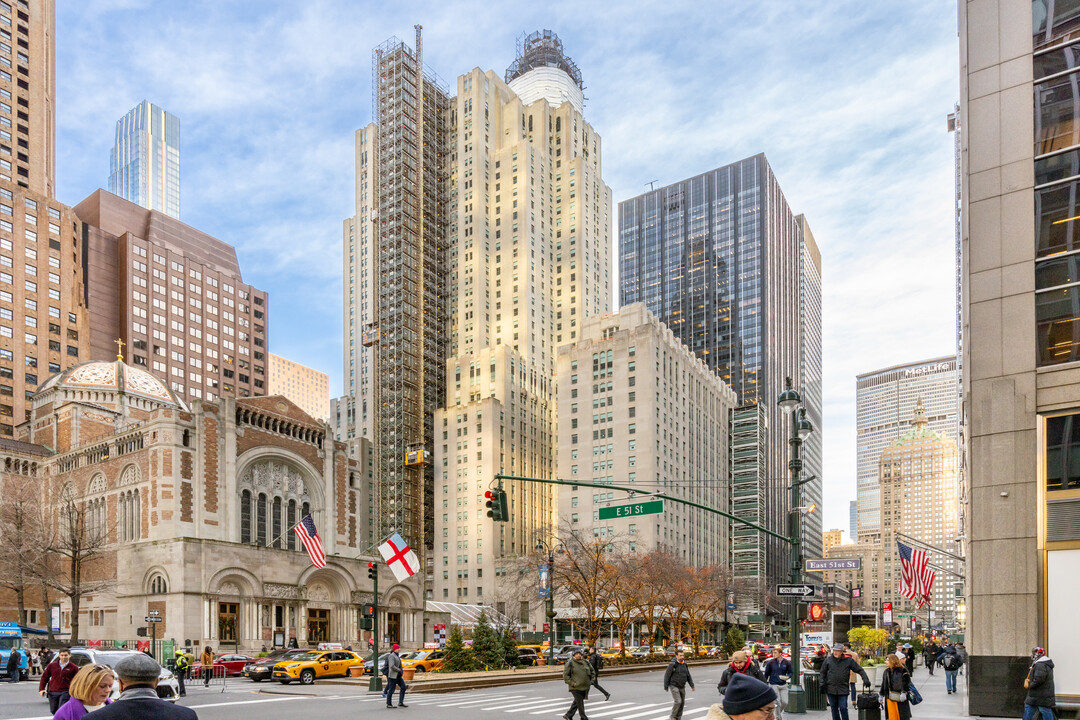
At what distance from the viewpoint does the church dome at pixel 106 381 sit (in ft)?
281

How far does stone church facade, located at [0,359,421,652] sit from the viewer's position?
62.6m

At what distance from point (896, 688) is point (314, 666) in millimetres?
30810

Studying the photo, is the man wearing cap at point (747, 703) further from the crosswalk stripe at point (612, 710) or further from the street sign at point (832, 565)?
the street sign at point (832, 565)

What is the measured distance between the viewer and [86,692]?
7637 millimetres

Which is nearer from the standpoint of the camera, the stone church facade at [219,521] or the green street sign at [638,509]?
the green street sign at [638,509]

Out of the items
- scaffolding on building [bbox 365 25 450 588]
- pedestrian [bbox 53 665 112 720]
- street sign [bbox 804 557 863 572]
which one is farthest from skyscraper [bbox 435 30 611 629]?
pedestrian [bbox 53 665 112 720]

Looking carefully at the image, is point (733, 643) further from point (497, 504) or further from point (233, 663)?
point (497, 504)

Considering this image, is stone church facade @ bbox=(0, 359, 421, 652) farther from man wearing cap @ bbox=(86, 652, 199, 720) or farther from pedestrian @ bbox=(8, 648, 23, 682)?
man wearing cap @ bbox=(86, 652, 199, 720)

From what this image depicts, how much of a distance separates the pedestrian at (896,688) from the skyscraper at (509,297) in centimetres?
10771

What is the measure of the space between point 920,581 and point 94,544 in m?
56.2

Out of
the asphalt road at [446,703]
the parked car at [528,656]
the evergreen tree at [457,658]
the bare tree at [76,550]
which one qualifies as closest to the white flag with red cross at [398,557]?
the asphalt road at [446,703]

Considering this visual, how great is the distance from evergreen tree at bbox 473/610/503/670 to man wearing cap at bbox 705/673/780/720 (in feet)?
134

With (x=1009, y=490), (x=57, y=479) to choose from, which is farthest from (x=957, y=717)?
(x=57, y=479)

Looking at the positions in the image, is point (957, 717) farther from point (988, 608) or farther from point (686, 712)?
point (686, 712)
